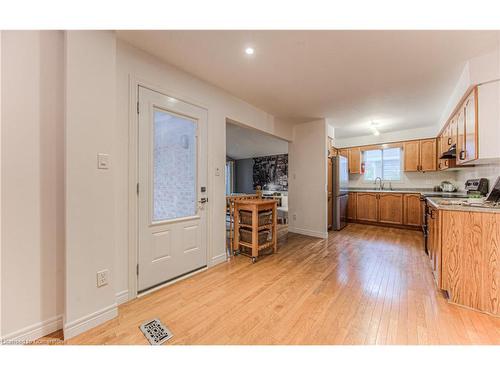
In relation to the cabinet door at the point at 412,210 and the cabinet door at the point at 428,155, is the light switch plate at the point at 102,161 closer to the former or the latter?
the cabinet door at the point at 412,210

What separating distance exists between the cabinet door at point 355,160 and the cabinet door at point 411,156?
39.9 inches

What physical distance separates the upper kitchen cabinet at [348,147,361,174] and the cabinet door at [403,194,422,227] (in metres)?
1.32

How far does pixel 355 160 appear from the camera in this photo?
5766 mm

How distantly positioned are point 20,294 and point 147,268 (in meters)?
0.87

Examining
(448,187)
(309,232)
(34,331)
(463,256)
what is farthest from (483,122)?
(34,331)

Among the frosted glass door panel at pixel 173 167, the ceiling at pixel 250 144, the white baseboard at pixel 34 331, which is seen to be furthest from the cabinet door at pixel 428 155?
the white baseboard at pixel 34 331

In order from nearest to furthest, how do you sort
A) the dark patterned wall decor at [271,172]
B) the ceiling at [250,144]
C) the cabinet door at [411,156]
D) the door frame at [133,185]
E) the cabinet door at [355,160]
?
the door frame at [133,185]
the cabinet door at [411,156]
the cabinet door at [355,160]
the ceiling at [250,144]
the dark patterned wall decor at [271,172]

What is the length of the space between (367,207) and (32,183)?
5973mm

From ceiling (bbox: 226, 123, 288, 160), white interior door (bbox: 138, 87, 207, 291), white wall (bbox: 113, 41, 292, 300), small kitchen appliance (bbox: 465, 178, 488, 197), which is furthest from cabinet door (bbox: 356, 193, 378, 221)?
white interior door (bbox: 138, 87, 207, 291)

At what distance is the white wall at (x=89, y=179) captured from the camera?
149cm

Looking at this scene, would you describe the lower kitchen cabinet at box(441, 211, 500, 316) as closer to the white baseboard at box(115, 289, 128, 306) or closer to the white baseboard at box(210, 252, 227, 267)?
the white baseboard at box(210, 252, 227, 267)
